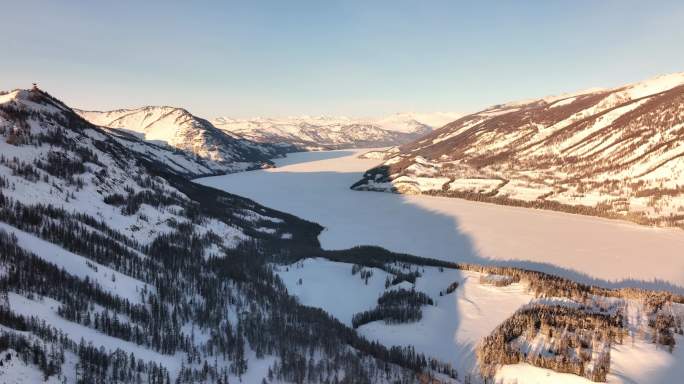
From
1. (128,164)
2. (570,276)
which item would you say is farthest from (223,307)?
(128,164)

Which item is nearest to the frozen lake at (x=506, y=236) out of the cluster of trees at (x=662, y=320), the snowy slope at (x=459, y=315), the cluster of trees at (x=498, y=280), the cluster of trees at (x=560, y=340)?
the cluster of trees at (x=498, y=280)

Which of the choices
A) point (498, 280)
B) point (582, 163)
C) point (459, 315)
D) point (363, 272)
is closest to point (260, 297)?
point (363, 272)

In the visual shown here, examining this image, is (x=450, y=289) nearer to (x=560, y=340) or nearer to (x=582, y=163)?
(x=560, y=340)

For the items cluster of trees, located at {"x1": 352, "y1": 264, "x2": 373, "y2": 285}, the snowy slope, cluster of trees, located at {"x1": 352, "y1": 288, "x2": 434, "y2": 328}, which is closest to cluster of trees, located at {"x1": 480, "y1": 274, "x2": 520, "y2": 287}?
the snowy slope

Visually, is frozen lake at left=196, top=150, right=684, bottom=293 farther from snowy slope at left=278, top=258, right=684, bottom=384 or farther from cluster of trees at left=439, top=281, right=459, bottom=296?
cluster of trees at left=439, top=281, right=459, bottom=296

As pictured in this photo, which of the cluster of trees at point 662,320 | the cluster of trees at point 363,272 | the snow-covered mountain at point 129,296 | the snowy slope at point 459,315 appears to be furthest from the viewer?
the cluster of trees at point 363,272

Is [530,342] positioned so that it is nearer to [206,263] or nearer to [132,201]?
[206,263]

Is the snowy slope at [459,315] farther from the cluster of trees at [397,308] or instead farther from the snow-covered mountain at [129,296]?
the snow-covered mountain at [129,296]
